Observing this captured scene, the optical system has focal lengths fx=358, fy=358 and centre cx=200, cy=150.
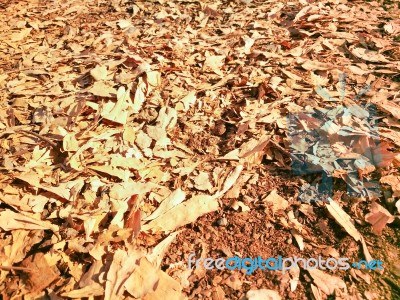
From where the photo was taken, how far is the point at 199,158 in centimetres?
275

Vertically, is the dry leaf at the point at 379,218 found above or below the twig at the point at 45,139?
below

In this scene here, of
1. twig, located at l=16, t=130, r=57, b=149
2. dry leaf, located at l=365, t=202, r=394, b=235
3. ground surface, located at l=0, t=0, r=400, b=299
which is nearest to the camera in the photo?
ground surface, located at l=0, t=0, r=400, b=299

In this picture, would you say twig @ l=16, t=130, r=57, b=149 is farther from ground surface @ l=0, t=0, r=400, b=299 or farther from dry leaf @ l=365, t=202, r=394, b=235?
dry leaf @ l=365, t=202, r=394, b=235

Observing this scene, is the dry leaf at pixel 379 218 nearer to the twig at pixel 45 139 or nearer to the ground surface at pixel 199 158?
the ground surface at pixel 199 158

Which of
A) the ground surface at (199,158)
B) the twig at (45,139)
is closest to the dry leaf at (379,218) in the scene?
the ground surface at (199,158)

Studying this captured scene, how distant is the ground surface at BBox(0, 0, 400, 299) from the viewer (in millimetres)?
2064

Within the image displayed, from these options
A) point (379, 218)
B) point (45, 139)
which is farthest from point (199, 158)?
point (379, 218)

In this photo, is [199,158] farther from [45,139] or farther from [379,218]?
[379,218]

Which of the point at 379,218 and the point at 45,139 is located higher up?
the point at 45,139

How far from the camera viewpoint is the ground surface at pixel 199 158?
2.06 m

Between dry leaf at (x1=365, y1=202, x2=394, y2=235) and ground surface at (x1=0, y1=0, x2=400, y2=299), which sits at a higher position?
ground surface at (x1=0, y1=0, x2=400, y2=299)

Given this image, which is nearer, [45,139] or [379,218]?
[379,218]

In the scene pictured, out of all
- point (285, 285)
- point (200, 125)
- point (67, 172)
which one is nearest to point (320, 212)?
point (285, 285)

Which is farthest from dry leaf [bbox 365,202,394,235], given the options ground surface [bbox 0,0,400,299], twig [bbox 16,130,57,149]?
twig [bbox 16,130,57,149]
